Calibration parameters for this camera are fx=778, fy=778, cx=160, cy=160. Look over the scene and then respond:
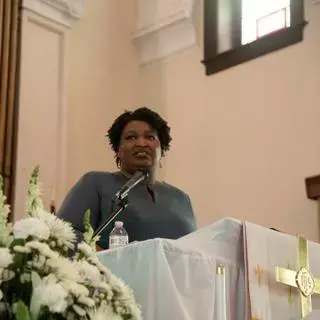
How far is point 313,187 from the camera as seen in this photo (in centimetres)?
463

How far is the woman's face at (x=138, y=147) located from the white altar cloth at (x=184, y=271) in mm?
954

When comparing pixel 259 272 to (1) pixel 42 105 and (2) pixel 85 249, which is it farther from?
(1) pixel 42 105

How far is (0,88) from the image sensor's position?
498 centimetres

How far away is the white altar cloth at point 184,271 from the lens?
186cm

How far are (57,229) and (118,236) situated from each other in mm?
1038

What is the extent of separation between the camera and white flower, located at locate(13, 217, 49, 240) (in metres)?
1.37

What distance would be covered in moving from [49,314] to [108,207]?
1.46 meters

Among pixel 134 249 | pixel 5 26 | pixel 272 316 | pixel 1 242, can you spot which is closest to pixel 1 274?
pixel 1 242

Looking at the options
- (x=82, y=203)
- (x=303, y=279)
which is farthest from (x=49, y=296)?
(x=82, y=203)

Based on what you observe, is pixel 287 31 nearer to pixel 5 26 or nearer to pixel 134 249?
pixel 5 26

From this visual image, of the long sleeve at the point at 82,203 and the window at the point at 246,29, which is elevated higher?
the window at the point at 246,29

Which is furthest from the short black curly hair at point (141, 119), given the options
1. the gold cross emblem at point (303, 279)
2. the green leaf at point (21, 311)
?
the green leaf at point (21, 311)

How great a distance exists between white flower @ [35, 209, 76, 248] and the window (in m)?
3.84

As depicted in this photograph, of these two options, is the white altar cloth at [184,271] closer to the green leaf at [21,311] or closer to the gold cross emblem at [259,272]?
the gold cross emblem at [259,272]
